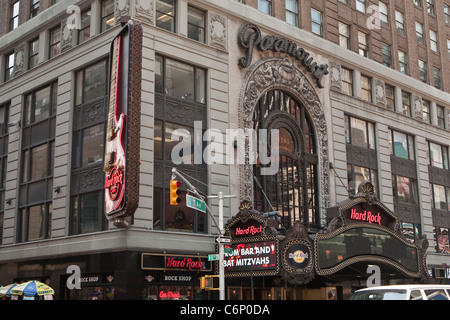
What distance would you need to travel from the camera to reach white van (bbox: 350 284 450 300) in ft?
44.4

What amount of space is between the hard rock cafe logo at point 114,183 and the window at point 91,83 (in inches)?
226

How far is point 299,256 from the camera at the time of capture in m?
26.1

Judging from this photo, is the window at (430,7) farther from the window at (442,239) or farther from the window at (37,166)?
the window at (37,166)

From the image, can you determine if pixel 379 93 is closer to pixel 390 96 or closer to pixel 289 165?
pixel 390 96

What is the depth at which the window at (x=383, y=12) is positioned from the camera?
149 feet

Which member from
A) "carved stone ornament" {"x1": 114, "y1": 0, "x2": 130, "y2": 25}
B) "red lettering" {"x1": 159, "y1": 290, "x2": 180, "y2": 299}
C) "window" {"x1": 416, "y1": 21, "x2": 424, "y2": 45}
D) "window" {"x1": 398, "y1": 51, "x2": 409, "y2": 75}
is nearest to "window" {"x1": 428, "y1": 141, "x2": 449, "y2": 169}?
"window" {"x1": 398, "y1": 51, "x2": 409, "y2": 75}

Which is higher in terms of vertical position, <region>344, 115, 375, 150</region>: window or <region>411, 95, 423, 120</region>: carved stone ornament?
<region>411, 95, 423, 120</region>: carved stone ornament

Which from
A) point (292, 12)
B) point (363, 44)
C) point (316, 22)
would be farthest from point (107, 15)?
point (363, 44)

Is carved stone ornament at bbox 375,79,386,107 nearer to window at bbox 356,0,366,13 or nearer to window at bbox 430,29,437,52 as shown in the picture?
window at bbox 356,0,366,13

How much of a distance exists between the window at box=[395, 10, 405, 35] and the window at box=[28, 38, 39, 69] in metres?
29.5

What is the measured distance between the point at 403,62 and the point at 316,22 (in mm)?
11470

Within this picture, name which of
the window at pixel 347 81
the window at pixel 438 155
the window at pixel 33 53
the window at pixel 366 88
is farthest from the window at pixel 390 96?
the window at pixel 33 53

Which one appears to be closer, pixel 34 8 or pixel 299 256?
pixel 299 256

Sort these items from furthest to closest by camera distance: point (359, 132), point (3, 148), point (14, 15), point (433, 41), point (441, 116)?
point (433, 41) < point (441, 116) < point (359, 132) < point (14, 15) < point (3, 148)
